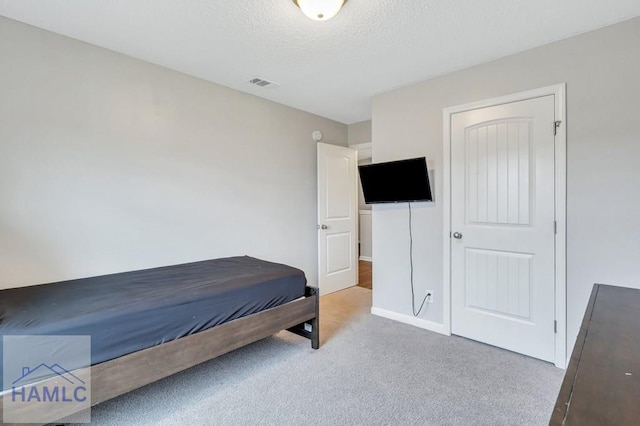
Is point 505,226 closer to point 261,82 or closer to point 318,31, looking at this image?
point 318,31

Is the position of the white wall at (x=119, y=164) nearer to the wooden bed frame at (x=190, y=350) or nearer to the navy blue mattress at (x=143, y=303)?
the navy blue mattress at (x=143, y=303)

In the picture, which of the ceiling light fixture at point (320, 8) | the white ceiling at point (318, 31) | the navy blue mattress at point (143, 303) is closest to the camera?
the navy blue mattress at point (143, 303)

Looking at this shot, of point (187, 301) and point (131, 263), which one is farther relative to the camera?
point (131, 263)

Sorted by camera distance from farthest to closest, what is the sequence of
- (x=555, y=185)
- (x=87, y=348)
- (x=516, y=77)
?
(x=516, y=77), (x=555, y=185), (x=87, y=348)

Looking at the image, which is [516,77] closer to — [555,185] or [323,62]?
[555,185]

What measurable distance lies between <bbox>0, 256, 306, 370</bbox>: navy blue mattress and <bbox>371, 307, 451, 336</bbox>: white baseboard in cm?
119

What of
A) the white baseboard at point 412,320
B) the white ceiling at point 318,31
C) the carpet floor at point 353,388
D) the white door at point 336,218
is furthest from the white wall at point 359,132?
the carpet floor at point 353,388

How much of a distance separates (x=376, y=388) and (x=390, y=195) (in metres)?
1.75

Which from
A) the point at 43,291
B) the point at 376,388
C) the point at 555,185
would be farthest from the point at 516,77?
the point at 43,291

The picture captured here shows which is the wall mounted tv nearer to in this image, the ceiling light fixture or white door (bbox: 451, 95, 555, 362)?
white door (bbox: 451, 95, 555, 362)

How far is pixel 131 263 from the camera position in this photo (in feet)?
8.29

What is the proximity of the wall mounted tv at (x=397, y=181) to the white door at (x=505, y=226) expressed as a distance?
0.28 meters

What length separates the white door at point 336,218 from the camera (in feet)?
13.3

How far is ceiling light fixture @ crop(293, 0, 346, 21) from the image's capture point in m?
1.73
